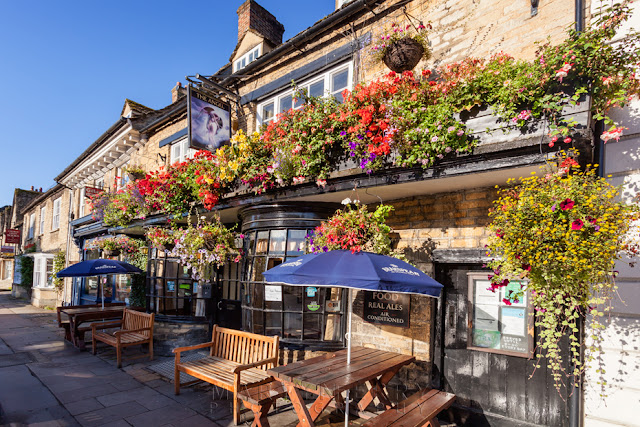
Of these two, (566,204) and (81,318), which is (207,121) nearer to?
(81,318)

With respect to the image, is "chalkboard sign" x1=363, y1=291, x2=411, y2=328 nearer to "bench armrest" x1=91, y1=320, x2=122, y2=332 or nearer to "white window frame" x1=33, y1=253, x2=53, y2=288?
"bench armrest" x1=91, y1=320, x2=122, y2=332

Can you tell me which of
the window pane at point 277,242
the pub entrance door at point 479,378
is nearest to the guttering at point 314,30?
the window pane at point 277,242

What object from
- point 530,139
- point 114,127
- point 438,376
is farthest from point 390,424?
point 114,127

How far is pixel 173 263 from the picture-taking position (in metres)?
8.59

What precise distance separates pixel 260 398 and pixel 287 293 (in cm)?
191

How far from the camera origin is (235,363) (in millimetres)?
5680

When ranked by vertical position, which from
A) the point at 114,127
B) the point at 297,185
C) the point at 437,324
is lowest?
the point at 437,324

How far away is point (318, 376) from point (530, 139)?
3290 millimetres

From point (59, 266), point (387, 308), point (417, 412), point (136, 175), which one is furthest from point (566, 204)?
point (59, 266)

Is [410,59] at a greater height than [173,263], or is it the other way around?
[410,59]

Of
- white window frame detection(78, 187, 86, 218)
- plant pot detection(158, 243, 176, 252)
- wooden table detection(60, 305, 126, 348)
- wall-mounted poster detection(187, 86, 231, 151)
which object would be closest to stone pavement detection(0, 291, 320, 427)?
wooden table detection(60, 305, 126, 348)

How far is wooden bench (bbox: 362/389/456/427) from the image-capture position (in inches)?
138

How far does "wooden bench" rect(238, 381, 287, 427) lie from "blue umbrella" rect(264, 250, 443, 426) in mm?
1542

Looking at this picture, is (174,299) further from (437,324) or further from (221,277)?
(437,324)
